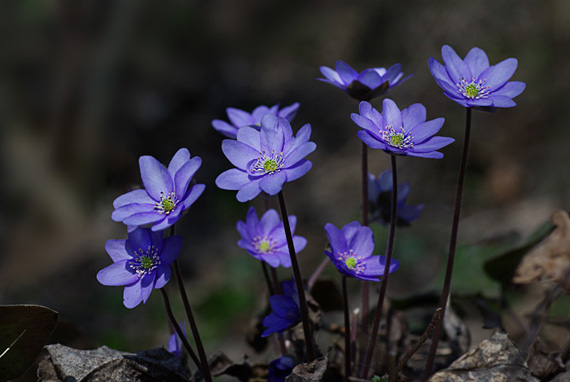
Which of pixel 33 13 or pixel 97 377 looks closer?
pixel 97 377

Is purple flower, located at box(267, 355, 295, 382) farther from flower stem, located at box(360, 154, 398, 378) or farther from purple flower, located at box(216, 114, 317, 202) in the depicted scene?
purple flower, located at box(216, 114, 317, 202)

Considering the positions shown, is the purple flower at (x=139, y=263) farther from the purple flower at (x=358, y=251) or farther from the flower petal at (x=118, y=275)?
the purple flower at (x=358, y=251)

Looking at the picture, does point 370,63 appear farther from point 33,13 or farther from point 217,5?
point 33,13

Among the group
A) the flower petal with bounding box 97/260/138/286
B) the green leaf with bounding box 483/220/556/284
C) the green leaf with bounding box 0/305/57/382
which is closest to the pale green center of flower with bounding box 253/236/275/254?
the flower petal with bounding box 97/260/138/286

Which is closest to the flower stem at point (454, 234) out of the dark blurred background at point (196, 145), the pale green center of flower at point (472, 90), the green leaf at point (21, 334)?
the pale green center of flower at point (472, 90)

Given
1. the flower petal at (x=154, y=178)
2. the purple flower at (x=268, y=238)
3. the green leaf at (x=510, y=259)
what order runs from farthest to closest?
the green leaf at (x=510, y=259) → the purple flower at (x=268, y=238) → the flower petal at (x=154, y=178)

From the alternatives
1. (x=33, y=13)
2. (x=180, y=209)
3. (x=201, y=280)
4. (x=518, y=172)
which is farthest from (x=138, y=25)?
(x=180, y=209)
